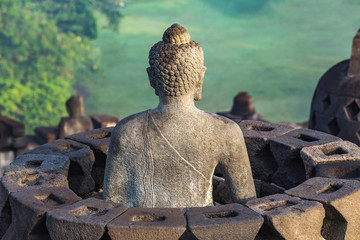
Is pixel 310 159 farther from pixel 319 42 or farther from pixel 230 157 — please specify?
pixel 319 42

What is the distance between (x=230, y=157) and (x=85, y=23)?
81.4ft

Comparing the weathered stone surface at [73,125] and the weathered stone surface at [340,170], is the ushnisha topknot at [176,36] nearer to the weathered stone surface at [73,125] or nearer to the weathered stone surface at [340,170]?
the weathered stone surface at [340,170]

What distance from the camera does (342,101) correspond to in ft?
24.0

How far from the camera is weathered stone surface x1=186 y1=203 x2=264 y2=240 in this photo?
3084 millimetres

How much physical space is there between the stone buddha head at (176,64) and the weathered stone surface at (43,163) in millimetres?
1123

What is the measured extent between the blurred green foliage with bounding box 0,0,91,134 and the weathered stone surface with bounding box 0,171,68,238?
782 inches

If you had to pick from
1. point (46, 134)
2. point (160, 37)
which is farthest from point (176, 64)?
point (160, 37)

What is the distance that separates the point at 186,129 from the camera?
11.5 ft

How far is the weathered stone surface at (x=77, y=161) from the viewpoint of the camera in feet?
14.9

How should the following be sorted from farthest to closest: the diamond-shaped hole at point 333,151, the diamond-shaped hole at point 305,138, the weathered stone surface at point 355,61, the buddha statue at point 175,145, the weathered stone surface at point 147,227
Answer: the weathered stone surface at point 355,61
the diamond-shaped hole at point 305,138
the diamond-shaped hole at point 333,151
the buddha statue at point 175,145
the weathered stone surface at point 147,227

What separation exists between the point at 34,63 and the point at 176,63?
23311 mm

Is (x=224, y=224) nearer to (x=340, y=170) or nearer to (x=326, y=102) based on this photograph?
(x=340, y=170)

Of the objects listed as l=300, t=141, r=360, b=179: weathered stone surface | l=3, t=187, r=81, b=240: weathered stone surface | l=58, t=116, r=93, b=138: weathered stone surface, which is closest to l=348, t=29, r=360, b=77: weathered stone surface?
l=300, t=141, r=360, b=179: weathered stone surface

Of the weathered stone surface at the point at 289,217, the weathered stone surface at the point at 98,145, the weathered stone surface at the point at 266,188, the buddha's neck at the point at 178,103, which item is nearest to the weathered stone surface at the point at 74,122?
the weathered stone surface at the point at 98,145
